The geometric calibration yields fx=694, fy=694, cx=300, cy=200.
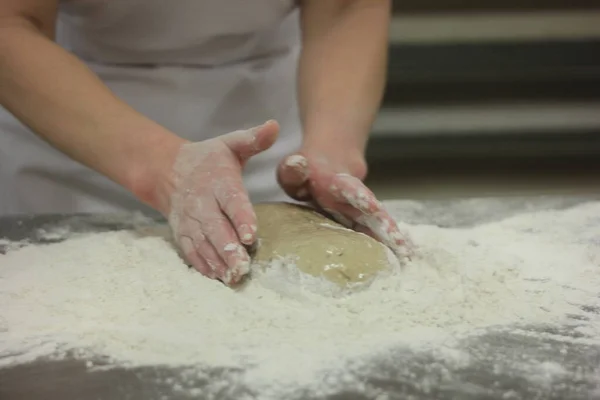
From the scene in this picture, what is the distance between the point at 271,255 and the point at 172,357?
0.67ft

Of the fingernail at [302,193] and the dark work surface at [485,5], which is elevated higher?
the dark work surface at [485,5]

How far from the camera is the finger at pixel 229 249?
2.45 ft

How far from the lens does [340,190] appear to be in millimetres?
864

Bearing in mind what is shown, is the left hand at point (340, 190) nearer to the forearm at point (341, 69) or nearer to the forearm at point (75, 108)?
the forearm at point (341, 69)

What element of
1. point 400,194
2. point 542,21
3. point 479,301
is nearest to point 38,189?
point 479,301

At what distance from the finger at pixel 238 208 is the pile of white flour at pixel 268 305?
0.17ft

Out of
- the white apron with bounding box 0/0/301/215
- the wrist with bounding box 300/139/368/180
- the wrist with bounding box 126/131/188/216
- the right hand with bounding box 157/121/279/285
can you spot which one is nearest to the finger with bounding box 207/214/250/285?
the right hand with bounding box 157/121/279/285

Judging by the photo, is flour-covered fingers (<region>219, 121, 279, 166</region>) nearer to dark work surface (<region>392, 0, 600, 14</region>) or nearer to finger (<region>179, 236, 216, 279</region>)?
finger (<region>179, 236, 216, 279</region>)

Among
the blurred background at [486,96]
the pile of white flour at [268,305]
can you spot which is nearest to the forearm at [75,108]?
the pile of white flour at [268,305]

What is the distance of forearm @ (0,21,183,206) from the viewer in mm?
905

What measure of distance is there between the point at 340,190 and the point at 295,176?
0.08 metres

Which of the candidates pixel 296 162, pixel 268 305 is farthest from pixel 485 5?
pixel 268 305

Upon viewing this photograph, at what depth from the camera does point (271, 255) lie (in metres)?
0.78

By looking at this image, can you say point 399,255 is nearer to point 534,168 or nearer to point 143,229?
point 143,229
